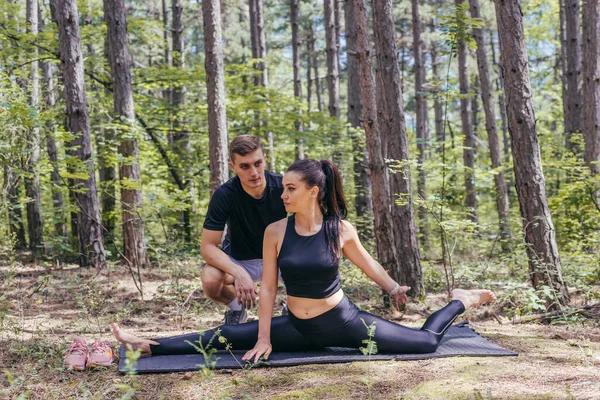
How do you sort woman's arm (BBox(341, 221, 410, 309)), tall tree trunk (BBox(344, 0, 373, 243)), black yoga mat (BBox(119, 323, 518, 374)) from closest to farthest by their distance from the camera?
1. black yoga mat (BBox(119, 323, 518, 374))
2. woman's arm (BBox(341, 221, 410, 309))
3. tall tree trunk (BBox(344, 0, 373, 243))

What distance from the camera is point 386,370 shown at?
3.81 m

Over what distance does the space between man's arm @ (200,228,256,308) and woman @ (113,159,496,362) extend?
0.07m

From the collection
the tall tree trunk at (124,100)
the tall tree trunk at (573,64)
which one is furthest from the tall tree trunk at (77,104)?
the tall tree trunk at (573,64)

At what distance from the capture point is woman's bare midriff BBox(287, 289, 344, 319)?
159 inches

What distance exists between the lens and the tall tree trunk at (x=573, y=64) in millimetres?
12078

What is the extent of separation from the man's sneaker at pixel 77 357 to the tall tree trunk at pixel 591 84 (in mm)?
10064

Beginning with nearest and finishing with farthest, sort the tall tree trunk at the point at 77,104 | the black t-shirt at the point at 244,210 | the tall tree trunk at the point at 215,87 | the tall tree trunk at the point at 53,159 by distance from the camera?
the black t-shirt at the point at 244,210 < the tall tree trunk at the point at 215,87 < the tall tree trunk at the point at 77,104 < the tall tree trunk at the point at 53,159

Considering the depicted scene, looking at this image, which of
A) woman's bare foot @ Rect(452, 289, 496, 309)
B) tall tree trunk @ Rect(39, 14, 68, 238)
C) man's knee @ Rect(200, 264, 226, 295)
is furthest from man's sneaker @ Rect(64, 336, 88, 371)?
tall tree trunk @ Rect(39, 14, 68, 238)

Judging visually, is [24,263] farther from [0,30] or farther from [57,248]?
[0,30]

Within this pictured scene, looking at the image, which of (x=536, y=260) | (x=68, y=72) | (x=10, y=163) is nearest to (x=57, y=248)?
(x=68, y=72)

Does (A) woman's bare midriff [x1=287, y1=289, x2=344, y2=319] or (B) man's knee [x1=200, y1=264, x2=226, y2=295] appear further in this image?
(B) man's knee [x1=200, y1=264, x2=226, y2=295]

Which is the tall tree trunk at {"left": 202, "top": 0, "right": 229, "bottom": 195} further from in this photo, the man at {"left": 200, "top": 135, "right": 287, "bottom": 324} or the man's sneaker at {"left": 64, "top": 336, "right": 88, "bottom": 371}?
the man's sneaker at {"left": 64, "top": 336, "right": 88, "bottom": 371}

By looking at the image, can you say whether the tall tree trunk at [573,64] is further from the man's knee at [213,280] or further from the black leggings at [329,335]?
the man's knee at [213,280]

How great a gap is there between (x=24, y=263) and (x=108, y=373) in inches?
354
